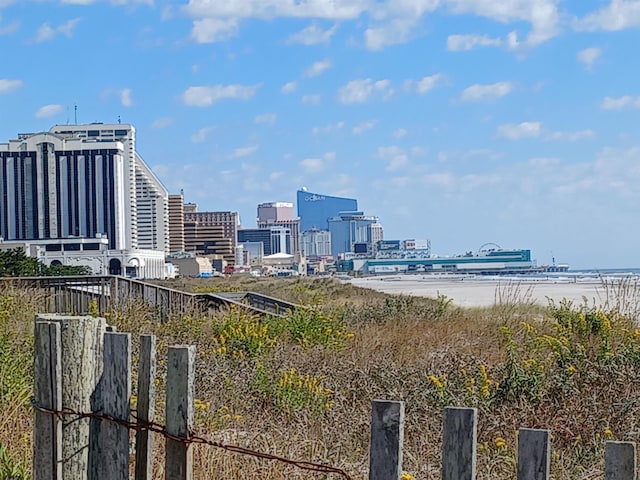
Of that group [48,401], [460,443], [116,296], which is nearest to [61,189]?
[116,296]

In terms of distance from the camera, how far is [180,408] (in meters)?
3.04

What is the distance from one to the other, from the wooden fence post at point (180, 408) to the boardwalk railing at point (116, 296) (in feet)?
40.9

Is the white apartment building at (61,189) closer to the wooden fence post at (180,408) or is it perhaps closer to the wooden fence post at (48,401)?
the wooden fence post at (48,401)

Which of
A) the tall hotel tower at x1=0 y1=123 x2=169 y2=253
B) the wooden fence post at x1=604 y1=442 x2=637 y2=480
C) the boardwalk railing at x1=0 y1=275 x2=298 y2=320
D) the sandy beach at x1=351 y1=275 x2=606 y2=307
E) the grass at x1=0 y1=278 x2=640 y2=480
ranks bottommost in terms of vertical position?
the sandy beach at x1=351 y1=275 x2=606 y2=307

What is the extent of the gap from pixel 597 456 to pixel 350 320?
9.35 metres

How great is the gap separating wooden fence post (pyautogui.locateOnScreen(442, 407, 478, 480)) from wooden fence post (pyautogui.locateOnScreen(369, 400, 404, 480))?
0.46 feet

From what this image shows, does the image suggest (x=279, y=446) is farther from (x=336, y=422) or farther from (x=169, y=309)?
(x=169, y=309)

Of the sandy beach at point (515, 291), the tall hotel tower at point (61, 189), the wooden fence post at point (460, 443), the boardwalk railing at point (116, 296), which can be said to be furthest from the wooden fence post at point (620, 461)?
the tall hotel tower at point (61, 189)

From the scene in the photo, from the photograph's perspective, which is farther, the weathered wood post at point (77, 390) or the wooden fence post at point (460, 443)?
the weathered wood post at point (77, 390)

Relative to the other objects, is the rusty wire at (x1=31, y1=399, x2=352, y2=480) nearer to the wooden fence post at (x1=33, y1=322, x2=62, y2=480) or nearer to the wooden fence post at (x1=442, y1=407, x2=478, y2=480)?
the wooden fence post at (x1=33, y1=322, x2=62, y2=480)

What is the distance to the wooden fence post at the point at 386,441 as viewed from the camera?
102 inches

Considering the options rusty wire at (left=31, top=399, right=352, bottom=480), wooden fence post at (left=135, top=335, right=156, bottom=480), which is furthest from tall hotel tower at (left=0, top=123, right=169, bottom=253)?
wooden fence post at (left=135, top=335, right=156, bottom=480)

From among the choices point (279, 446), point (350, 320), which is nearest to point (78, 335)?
point (279, 446)

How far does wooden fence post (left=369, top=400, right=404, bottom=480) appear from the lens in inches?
102
